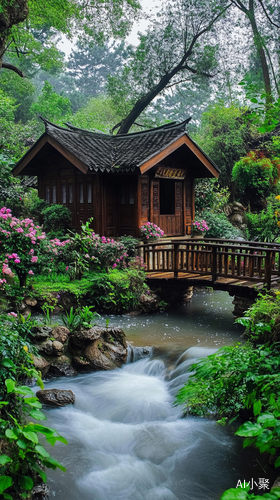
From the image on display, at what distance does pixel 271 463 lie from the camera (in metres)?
4.51

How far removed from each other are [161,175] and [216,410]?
10.0m

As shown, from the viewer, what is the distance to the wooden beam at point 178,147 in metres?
13.0

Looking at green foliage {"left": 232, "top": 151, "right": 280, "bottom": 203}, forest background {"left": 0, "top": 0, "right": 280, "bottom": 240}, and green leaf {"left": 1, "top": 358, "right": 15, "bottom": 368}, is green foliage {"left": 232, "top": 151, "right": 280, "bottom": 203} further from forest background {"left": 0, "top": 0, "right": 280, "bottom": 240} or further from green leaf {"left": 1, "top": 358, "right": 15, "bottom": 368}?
green leaf {"left": 1, "top": 358, "right": 15, "bottom": 368}

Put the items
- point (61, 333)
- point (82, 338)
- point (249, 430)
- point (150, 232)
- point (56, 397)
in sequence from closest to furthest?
point (249, 430) < point (56, 397) < point (82, 338) < point (61, 333) < point (150, 232)

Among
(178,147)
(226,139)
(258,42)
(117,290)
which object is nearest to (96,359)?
(117,290)

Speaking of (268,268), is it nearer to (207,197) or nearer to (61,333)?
(61,333)

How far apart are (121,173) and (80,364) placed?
25.7 feet

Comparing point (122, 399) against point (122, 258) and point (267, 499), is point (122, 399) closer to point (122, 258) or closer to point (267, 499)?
point (267, 499)

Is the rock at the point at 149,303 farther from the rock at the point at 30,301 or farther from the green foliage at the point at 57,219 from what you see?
the green foliage at the point at 57,219

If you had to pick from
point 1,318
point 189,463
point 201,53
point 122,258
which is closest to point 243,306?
point 122,258

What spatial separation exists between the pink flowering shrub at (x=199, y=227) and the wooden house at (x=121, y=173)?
0.38m

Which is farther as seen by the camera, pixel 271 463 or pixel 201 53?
pixel 201 53

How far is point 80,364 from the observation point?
7406 mm

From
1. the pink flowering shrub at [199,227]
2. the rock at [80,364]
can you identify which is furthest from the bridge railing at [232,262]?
the pink flowering shrub at [199,227]
